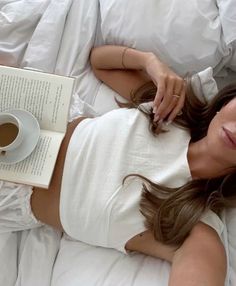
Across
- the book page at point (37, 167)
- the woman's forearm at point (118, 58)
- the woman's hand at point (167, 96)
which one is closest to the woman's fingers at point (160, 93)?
the woman's hand at point (167, 96)

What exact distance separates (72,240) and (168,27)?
609 mm

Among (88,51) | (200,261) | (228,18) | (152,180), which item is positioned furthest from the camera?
(88,51)

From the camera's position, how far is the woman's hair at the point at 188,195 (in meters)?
0.99

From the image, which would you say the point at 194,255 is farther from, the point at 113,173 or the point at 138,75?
the point at 138,75

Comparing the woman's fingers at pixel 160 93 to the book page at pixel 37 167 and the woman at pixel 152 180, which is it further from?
the book page at pixel 37 167

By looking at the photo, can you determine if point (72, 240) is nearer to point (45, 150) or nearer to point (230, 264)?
point (45, 150)

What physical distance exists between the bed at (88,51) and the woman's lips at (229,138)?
19 centimetres

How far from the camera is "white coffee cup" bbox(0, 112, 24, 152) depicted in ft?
3.03

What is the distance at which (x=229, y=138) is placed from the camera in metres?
0.96

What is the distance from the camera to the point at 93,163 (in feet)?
3.38

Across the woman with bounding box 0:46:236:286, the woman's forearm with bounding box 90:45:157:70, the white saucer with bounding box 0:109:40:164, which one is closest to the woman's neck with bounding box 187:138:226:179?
the woman with bounding box 0:46:236:286

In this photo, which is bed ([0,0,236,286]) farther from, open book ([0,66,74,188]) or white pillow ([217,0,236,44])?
open book ([0,66,74,188])

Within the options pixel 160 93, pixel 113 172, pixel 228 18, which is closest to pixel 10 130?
pixel 113 172

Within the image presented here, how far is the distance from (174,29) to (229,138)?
37cm
